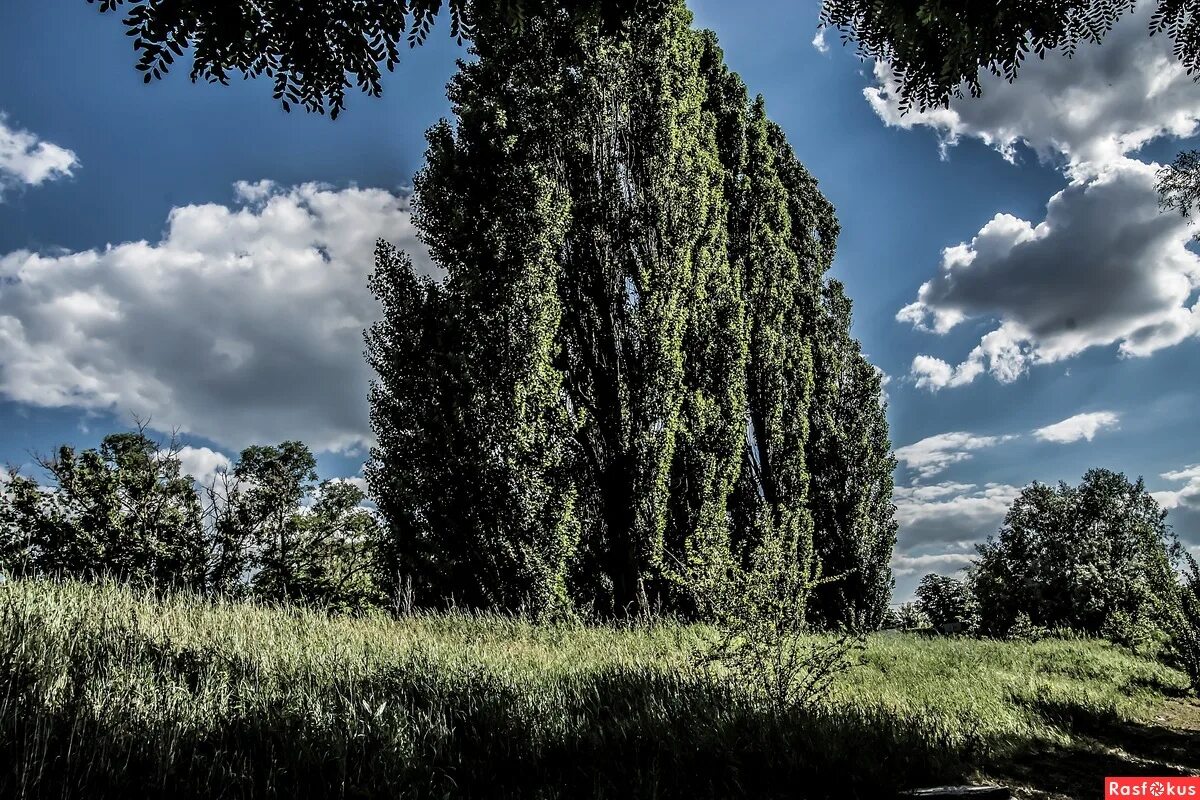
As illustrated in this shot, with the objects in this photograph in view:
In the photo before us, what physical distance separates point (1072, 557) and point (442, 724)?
24539 mm

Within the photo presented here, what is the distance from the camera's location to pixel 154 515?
35.2 ft

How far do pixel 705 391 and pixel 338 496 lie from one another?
7.91m

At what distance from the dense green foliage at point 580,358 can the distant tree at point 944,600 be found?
13326 millimetres

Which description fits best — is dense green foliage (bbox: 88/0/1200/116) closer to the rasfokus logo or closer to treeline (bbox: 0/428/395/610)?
the rasfokus logo

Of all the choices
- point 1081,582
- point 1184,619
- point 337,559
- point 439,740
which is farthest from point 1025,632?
point 439,740

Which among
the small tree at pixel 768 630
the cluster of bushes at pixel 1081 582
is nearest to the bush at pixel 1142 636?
the cluster of bushes at pixel 1081 582

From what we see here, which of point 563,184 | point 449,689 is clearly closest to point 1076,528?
point 563,184

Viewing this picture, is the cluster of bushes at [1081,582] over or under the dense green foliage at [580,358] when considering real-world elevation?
under

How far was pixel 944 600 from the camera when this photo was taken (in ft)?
87.1

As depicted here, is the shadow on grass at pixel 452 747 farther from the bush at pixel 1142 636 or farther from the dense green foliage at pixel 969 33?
the bush at pixel 1142 636

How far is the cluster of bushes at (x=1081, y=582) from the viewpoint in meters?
9.39

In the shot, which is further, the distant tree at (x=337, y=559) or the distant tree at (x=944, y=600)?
the distant tree at (x=944, y=600)

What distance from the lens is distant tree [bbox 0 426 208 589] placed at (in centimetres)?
1060

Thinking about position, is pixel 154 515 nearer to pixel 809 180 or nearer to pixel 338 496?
pixel 338 496
